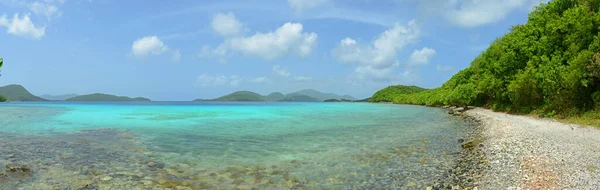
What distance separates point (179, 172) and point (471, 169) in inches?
407

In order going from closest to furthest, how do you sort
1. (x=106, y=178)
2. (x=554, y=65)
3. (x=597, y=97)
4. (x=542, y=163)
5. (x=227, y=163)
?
(x=542, y=163), (x=106, y=178), (x=227, y=163), (x=597, y=97), (x=554, y=65)

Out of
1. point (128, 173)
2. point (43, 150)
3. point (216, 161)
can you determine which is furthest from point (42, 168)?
point (216, 161)

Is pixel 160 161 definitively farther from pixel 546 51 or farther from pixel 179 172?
pixel 546 51

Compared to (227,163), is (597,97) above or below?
above

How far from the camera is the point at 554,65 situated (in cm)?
3041

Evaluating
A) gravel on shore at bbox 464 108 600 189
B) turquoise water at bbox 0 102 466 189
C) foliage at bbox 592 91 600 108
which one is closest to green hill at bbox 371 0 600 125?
foliage at bbox 592 91 600 108

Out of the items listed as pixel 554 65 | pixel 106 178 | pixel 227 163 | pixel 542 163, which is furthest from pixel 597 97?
pixel 106 178

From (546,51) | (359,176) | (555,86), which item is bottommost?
(359,176)

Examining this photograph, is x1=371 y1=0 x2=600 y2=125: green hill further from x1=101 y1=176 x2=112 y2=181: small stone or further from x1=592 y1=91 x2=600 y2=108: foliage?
x1=101 y1=176 x2=112 y2=181: small stone

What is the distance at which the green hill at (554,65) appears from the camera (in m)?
26.5

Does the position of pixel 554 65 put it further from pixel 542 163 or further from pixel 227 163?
pixel 227 163

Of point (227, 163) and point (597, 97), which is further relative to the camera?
point (597, 97)

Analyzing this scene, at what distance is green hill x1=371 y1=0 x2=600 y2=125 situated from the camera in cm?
2647

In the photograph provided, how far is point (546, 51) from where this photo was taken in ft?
114
